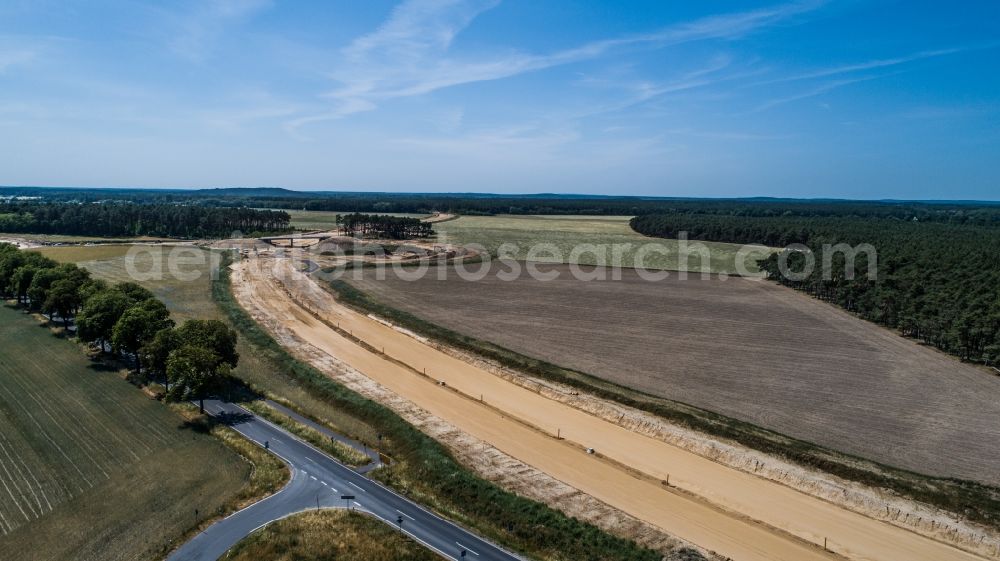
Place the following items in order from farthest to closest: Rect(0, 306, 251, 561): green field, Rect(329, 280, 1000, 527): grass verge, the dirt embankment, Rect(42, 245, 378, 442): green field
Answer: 1. Rect(42, 245, 378, 442): green field
2. Rect(329, 280, 1000, 527): grass verge
3. the dirt embankment
4. Rect(0, 306, 251, 561): green field

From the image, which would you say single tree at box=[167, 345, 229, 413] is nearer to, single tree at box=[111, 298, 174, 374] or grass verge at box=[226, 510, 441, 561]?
single tree at box=[111, 298, 174, 374]

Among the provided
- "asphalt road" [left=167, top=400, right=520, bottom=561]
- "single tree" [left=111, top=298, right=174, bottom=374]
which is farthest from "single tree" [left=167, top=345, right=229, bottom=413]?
"single tree" [left=111, top=298, right=174, bottom=374]

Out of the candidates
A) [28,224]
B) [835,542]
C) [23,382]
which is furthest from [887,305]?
[28,224]

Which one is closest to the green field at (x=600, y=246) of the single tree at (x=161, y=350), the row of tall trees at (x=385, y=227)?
the row of tall trees at (x=385, y=227)

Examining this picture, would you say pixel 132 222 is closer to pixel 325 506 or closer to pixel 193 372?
pixel 193 372

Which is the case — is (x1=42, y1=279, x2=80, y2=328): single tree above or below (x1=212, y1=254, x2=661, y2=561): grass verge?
above

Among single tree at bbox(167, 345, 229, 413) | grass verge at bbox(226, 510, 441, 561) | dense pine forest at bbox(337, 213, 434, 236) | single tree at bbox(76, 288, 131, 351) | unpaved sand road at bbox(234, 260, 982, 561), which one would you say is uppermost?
dense pine forest at bbox(337, 213, 434, 236)
